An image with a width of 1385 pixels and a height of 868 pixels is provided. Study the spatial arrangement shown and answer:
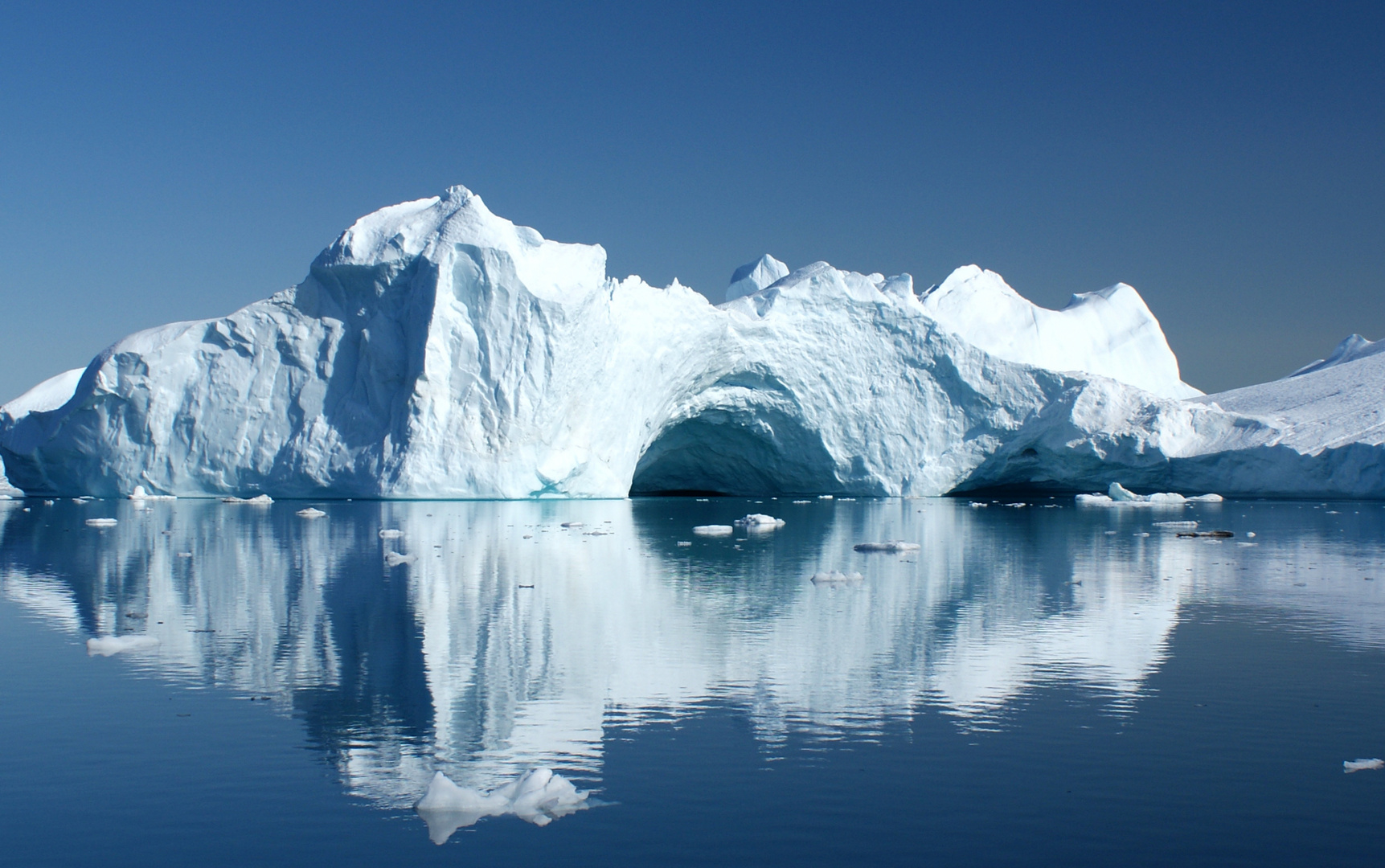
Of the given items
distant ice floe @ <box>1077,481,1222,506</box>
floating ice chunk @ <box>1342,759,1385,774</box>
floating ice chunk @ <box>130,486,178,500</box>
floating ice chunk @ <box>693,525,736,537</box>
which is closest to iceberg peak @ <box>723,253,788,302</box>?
distant ice floe @ <box>1077,481,1222,506</box>

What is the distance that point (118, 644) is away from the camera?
5969 millimetres

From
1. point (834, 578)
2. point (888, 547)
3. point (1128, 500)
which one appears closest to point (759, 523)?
point (888, 547)

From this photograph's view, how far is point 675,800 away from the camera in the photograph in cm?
352

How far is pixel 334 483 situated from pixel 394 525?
8027 millimetres

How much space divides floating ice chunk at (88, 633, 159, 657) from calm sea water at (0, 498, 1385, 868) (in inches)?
4.0

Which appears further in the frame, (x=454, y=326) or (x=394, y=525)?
(x=454, y=326)

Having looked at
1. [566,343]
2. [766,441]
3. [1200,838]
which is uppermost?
[566,343]

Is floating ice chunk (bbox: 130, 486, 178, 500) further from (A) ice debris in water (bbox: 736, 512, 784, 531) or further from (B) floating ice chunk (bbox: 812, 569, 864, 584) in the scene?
(B) floating ice chunk (bbox: 812, 569, 864, 584)

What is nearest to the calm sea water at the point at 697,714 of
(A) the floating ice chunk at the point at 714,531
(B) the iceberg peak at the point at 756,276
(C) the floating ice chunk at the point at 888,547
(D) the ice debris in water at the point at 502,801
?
(D) the ice debris in water at the point at 502,801

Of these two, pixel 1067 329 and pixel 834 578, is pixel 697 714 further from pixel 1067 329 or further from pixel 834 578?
pixel 1067 329

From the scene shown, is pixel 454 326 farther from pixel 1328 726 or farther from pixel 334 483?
pixel 1328 726

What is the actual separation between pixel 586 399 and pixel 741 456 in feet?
28.8

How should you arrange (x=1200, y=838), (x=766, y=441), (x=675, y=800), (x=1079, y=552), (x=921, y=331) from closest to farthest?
(x=1200, y=838) → (x=675, y=800) → (x=1079, y=552) → (x=921, y=331) → (x=766, y=441)

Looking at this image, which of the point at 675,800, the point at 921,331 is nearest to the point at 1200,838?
the point at 675,800
